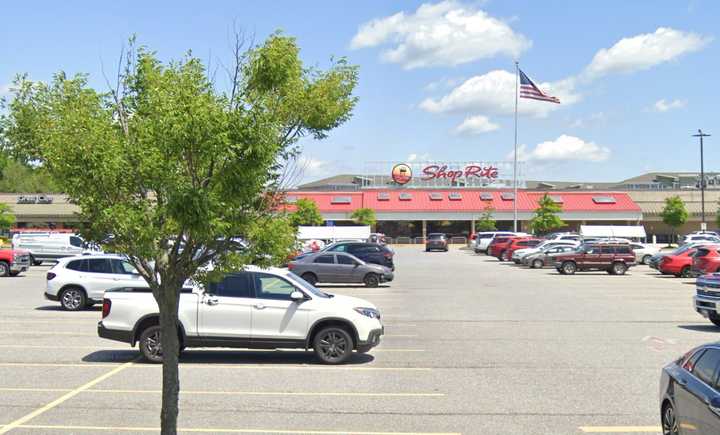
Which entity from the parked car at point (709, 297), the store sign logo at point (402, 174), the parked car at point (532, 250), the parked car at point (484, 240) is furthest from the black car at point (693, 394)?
the store sign logo at point (402, 174)

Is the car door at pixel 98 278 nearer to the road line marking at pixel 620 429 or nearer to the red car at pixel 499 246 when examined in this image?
the road line marking at pixel 620 429

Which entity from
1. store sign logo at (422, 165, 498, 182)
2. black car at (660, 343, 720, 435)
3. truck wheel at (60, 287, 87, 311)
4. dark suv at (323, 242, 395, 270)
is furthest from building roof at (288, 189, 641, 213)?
black car at (660, 343, 720, 435)

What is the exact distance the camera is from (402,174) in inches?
3413

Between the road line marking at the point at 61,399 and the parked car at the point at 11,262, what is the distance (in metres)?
23.1

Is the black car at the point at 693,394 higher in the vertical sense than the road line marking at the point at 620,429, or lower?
higher

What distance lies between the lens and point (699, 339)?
15508 millimetres

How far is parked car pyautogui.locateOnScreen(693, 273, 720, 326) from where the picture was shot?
1655cm

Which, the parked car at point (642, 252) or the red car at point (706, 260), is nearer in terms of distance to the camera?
the red car at point (706, 260)

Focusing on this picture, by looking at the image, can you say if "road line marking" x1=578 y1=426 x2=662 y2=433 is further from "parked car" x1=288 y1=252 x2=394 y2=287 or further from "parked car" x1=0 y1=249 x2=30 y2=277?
"parked car" x1=0 y1=249 x2=30 y2=277

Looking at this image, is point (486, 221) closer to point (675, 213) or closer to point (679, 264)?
point (675, 213)

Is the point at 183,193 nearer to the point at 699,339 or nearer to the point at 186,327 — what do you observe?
the point at 186,327

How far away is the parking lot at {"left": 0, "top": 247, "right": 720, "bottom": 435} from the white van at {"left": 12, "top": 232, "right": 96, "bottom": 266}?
20688 millimetres

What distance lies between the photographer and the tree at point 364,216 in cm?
7838

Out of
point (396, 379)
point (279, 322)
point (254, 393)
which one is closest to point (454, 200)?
point (279, 322)
